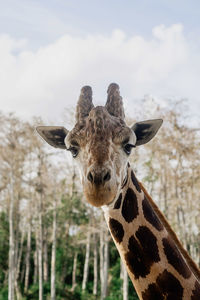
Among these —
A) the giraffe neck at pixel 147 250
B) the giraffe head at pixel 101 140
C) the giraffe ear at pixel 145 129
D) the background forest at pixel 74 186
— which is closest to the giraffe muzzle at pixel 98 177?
the giraffe head at pixel 101 140

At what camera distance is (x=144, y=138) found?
341 cm

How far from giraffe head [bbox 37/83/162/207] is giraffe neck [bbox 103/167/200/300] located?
0.29 m

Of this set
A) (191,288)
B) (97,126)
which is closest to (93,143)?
(97,126)

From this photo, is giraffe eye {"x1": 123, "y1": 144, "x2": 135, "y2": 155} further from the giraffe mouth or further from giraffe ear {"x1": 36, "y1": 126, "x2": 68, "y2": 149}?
giraffe ear {"x1": 36, "y1": 126, "x2": 68, "y2": 149}

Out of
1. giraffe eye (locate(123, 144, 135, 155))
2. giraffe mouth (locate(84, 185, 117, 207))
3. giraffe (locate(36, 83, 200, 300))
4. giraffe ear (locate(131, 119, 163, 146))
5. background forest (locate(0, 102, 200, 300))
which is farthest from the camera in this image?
background forest (locate(0, 102, 200, 300))

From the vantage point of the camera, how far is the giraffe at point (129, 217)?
279cm

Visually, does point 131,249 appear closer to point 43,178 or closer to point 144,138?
point 144,138

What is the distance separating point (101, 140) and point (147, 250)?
957 mm

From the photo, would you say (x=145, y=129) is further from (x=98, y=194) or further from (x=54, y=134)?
(x=98, y=194)

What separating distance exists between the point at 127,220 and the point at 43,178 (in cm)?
2224

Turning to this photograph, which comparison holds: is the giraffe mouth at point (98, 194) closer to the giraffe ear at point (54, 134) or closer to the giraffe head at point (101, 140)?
the giraffe head at point (101, 140)

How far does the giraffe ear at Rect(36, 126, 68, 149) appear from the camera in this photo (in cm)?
343

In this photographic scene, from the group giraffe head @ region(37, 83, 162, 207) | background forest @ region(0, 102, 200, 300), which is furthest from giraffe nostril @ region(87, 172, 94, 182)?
background forest @ region(0, 102, 200, 300)

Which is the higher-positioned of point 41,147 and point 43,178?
point 41,147
